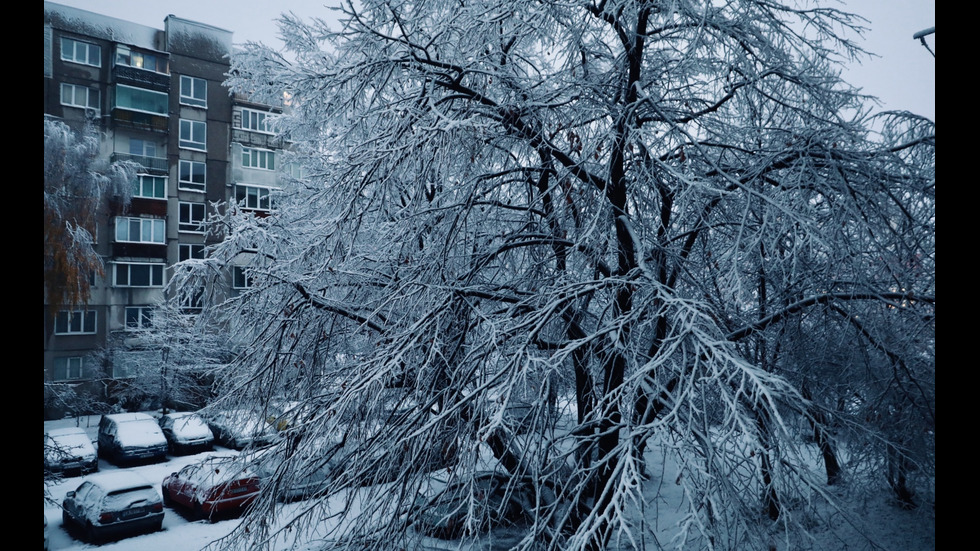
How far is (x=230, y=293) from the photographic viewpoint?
421cm

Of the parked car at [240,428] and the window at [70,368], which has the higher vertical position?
the window at [70,368]

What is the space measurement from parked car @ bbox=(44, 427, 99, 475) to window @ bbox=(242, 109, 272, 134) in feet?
9.28

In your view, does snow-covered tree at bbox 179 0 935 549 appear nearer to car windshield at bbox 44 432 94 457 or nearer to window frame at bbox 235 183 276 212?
car windshield at bbox 44 432 94 457

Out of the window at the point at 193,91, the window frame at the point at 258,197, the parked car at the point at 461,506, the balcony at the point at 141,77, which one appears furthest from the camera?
the window frame at the point at 258,197

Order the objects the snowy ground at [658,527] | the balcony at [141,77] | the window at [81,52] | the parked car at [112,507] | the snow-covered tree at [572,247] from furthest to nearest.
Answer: the balcony at [141,77]
the parked car at [112,507]
the window at [81,52]
the snowy ground at [658,527]
the snow-covered tree at [572,247]

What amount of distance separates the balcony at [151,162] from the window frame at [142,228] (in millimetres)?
326

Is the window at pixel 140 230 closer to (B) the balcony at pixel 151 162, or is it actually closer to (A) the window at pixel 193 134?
(B) the balcony at pixel 151 162

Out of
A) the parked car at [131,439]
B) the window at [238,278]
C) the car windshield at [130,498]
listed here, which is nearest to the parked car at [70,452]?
the parked car at [131,439]

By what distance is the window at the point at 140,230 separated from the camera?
11.5 feet

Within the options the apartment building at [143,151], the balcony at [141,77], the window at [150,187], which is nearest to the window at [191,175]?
the apartment building at [143,151]

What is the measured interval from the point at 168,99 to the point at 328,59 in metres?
1.21

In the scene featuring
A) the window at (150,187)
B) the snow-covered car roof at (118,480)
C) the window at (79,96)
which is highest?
the window at (79,96)

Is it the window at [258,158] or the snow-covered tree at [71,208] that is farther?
the window at [258,158]
